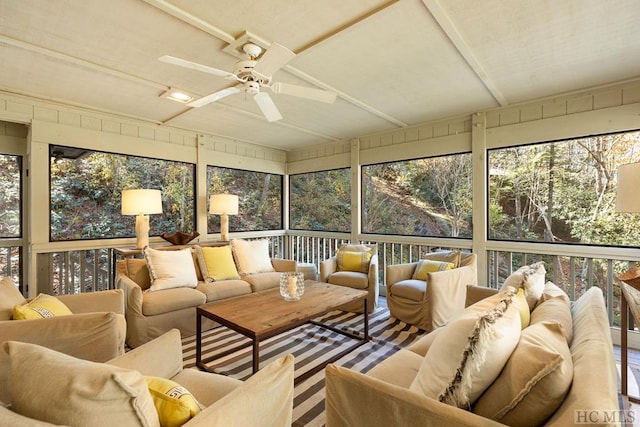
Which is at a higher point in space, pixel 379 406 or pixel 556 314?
pixel 556 314

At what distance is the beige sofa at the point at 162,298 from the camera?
284 cm

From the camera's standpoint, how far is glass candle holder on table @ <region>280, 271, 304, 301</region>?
2.79 m

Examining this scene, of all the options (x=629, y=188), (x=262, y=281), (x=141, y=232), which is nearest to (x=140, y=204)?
(x=141, y=232)

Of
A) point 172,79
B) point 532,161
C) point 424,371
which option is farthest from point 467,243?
point 172,79

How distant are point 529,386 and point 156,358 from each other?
62.2 inches

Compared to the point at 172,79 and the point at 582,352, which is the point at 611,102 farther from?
the point at 172,79

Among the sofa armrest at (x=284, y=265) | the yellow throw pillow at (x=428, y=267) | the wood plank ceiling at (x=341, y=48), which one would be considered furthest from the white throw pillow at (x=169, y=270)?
the yellow throw pillow at (x=428, y=267)

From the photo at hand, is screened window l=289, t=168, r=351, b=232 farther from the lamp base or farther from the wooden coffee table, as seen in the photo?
the lamp base

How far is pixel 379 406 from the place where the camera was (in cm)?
113

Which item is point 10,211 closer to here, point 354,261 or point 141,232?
point 141,232

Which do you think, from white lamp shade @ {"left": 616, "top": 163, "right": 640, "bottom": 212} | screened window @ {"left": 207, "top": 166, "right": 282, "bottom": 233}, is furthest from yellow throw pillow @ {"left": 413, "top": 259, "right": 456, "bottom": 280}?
screened window @ {"left": 207, "top": 166, "right": 282, "bottom": 233}

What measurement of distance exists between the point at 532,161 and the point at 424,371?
3664 millimetres

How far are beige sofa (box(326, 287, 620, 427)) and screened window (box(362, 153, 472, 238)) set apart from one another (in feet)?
9.87

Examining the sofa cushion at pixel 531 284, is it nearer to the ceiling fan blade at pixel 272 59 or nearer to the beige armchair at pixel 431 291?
the beige armchair at pixel 431 291
